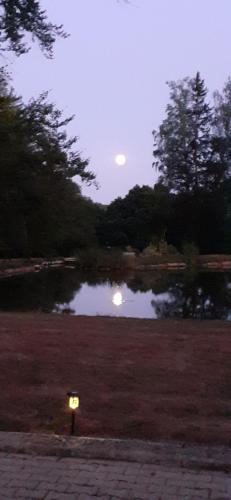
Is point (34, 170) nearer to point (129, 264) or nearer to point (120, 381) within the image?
point (120, 381)

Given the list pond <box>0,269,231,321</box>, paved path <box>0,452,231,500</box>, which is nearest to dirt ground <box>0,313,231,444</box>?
paved path <box>0,452,231,500</box>

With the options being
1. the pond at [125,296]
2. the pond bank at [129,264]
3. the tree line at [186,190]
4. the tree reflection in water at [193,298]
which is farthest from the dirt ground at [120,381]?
the tree line at [186,190]

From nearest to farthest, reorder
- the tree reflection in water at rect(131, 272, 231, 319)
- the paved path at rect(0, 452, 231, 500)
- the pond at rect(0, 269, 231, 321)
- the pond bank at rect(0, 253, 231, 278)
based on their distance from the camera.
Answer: the paved path at rect(0, 452, 231, 500) < the tree reflection in water at rect(131, 272, 231, 319) < the pond at rect(0, 269, 231, 321) < the pond bank at rect(0, 253, 231, 278)

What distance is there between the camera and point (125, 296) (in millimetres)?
19484

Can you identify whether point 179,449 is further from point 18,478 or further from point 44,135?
point 44,135

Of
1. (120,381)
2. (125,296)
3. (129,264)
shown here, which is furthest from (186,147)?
(120,381)

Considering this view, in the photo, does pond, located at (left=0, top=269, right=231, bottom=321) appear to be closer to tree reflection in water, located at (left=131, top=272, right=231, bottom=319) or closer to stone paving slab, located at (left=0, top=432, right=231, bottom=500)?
tree reflection in water, located at (left=131, top=272, right=231, bottom=319)

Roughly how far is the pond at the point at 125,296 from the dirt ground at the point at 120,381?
5775 millimetres

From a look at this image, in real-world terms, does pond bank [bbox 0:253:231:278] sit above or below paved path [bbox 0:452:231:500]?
above

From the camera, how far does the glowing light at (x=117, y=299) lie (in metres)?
17.5

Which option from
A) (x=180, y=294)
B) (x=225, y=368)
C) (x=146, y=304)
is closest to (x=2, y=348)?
(x=225, y=368)

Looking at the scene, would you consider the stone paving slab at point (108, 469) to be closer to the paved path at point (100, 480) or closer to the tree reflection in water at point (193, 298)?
the paved path at point (100, 480)

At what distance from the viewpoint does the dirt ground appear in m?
5.01

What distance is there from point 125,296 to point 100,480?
623 inches
